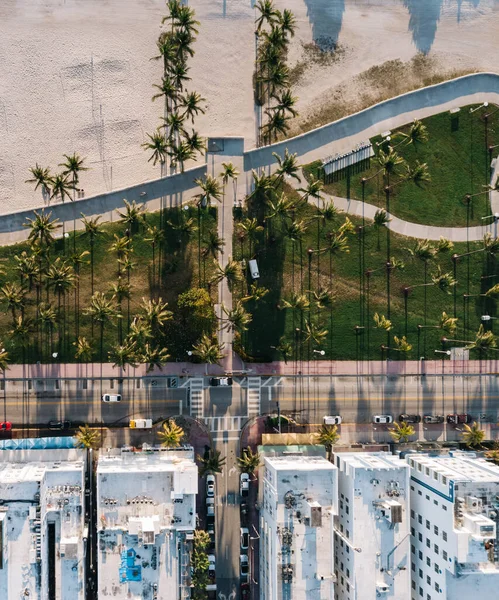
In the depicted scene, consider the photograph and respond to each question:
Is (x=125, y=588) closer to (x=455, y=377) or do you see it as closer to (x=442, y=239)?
(x=455, y=377)

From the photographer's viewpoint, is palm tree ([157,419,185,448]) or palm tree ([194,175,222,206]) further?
palm tree ([157,419,185,448])

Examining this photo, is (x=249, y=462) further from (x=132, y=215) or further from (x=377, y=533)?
(x=132, y=215)

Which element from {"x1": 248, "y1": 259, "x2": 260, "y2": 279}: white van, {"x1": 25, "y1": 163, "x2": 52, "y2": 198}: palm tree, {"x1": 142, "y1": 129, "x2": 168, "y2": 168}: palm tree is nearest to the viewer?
{"x1": 142, "y1": 129, "x2": 168, "y2": 168}: palm tree

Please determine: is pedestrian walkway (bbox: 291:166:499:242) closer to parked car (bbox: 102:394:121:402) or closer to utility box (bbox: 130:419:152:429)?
utility box (bbox: 130:419:152:429)

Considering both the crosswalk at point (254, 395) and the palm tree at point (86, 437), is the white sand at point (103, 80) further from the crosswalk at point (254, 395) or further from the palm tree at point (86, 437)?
the crosswalk at point (254, 395)

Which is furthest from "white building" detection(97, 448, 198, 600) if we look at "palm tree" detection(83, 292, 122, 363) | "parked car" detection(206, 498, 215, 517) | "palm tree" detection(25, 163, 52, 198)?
"palm tree" detection(25, 163, 52, 198)

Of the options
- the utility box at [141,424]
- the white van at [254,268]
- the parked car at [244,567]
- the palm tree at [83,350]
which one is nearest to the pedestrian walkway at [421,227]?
the white van at [254,268]
